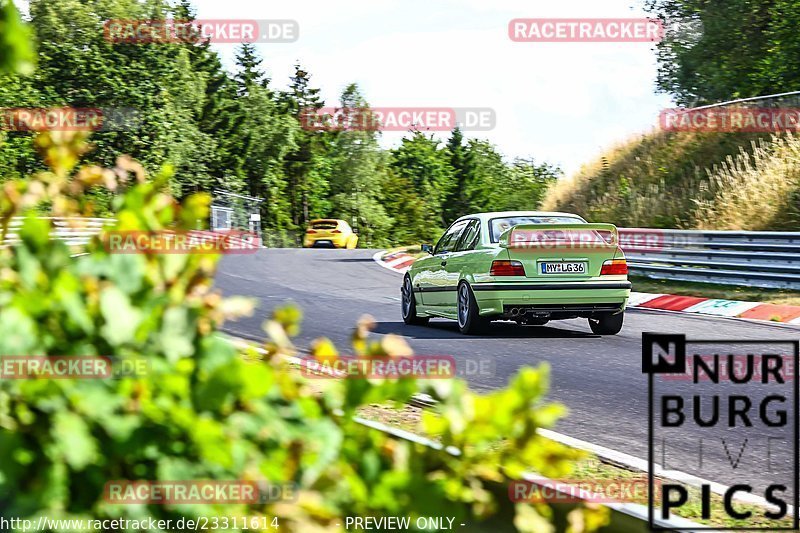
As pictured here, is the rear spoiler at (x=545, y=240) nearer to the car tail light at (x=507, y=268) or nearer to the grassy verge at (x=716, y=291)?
the car tail light at (x=507, y=268)

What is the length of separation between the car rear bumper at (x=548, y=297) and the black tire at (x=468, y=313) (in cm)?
30

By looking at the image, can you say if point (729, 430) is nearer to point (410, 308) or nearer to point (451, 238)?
point (451, 238)

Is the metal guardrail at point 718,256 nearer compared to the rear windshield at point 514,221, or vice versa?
the rear windshield at point 514,221

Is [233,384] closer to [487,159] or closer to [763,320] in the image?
[763,320]

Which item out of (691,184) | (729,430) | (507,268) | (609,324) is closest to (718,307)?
(609,324)

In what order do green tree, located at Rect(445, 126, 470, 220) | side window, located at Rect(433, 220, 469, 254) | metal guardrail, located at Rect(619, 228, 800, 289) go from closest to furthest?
side window, located at Rect(433, 220, 469, 254) → metal guardrail, located at Rect(619, 228, 800, 289) → green tree, located at Rect(445, 126, 470, 220)

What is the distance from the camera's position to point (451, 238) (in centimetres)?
1448

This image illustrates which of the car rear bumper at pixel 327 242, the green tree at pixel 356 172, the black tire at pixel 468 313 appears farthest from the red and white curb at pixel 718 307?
the green tree at pixel 356 172

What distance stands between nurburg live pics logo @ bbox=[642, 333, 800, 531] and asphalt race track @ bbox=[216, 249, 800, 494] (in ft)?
0.10

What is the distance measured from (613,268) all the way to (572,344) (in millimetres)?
1169

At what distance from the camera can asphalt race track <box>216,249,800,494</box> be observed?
685 cm

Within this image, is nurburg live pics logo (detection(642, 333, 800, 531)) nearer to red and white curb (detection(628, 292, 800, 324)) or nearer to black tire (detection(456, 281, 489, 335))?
black tire (detection(456, 281, 489, 335))

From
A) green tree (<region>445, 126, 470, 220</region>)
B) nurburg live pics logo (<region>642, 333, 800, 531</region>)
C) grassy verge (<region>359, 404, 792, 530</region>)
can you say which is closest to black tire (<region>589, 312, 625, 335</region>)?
nurburg live pics logo (<region>642, 333, 800, 531</region>)

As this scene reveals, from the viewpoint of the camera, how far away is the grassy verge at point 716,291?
17.8 metres
